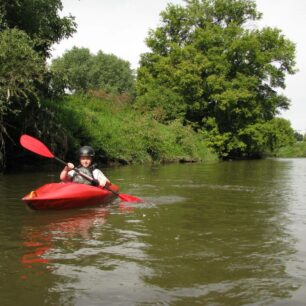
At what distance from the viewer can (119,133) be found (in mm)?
19484

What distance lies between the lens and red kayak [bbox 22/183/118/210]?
21.0 feet

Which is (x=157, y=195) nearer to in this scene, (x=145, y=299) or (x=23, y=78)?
(x=23, y=78)

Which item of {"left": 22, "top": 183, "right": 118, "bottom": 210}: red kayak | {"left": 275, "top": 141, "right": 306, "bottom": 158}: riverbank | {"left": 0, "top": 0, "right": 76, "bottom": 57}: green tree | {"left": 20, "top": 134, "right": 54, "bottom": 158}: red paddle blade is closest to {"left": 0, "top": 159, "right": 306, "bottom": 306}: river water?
{"left": 22, "top": 183, "right": 118, "bottom": 210}: red kayak

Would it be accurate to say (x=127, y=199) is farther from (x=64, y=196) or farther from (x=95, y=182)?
(x=64, y=196)

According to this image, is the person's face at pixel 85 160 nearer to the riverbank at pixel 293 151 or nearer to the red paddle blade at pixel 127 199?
the red paddle blade at pixel 127 199

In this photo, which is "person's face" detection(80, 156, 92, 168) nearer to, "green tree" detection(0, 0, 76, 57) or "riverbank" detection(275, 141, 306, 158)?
"green tree" detection(0, 0, 76, 57)

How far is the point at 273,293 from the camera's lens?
3.28m

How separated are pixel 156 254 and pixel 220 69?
2513 cm

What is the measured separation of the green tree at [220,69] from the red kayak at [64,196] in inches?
803

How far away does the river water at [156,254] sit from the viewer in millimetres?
3242

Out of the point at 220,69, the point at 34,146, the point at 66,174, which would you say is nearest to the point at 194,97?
the point at 220,69

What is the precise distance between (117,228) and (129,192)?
3768mm

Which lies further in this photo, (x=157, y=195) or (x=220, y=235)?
(x=157, y=195)

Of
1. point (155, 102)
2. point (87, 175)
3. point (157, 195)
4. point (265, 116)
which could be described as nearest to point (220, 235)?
point (87, 175)
